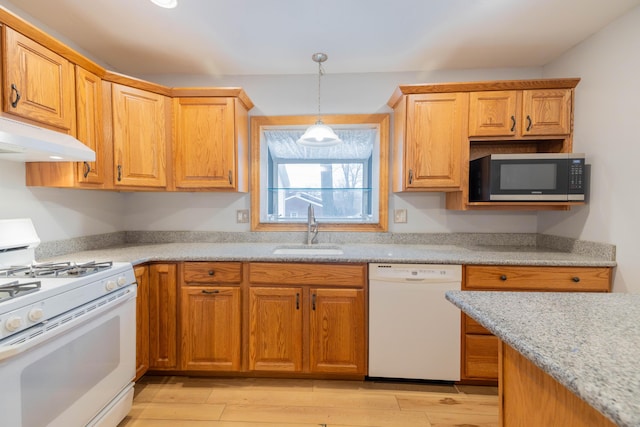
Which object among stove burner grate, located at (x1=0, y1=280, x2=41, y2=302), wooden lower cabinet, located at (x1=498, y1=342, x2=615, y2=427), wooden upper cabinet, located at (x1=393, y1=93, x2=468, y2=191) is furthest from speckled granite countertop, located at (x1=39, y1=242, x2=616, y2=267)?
wooden lower cabinet, located at (x1=498, y1=342, x2=615, y2=427)

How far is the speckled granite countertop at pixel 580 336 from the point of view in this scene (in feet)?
1.65

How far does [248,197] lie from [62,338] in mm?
1575

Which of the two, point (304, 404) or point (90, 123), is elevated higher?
point (90, 123)

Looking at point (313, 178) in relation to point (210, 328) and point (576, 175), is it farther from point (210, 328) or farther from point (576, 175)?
point (576, 175)

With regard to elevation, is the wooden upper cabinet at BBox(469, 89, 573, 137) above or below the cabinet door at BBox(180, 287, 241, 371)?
above

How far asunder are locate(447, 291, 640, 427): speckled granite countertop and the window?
1568 millimetres

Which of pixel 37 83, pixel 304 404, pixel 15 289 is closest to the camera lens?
pixel 15 289

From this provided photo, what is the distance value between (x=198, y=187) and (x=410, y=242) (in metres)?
1.81

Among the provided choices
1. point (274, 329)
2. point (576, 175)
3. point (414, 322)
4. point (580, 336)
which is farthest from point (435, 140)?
point (274, 329)

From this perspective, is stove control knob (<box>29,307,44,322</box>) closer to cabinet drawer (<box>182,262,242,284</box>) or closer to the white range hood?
the white range hood

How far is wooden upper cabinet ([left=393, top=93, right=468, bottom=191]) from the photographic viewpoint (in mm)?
2088

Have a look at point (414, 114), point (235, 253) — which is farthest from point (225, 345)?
point (414, 114)

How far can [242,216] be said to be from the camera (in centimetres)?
252

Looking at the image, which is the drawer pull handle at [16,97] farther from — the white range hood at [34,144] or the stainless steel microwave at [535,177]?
the stainless steel microwave at [535,177]
